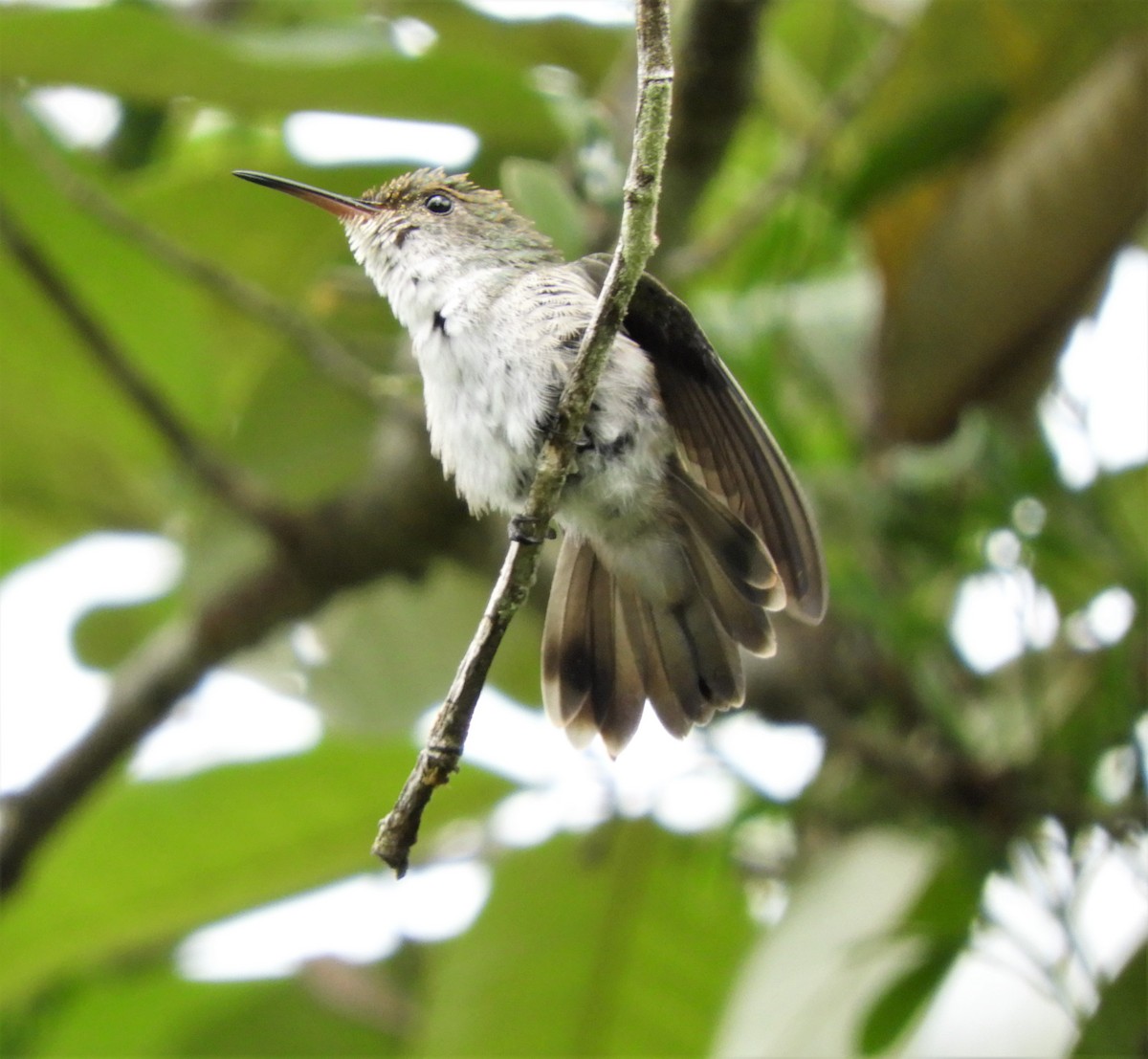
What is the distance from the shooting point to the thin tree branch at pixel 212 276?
296 cm

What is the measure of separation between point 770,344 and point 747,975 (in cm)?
128

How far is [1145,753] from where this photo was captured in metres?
2.84

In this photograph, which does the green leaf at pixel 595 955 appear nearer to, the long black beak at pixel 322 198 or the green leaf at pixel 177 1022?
the green leaf at pixel 177 1022

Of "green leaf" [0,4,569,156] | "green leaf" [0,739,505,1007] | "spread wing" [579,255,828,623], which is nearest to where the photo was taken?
"spread wing" [579,255,828,623]

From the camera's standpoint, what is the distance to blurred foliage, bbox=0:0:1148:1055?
126 inches

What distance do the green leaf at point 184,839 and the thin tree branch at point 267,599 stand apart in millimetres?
407

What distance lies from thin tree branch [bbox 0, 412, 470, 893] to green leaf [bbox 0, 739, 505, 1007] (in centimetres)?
41

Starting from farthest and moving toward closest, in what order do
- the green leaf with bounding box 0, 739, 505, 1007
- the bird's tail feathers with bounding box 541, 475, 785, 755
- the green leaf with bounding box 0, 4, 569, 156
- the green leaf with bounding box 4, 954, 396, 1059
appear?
the green leaf with bounding box 4, 954, 396, 1059 → the green leaf with bounding box 0, 739, 505, 1007 → the green leaf with bounding box 0, 4, 569, 156 → the bird's tail feathers with bounding box 541, 475, 785, 755

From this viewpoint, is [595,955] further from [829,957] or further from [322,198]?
[322,198]

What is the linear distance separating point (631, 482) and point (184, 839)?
1768 millimetres

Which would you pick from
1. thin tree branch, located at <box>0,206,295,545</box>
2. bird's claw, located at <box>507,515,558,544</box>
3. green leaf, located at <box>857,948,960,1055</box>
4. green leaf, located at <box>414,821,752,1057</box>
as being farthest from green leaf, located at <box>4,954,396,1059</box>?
bird's claw, located at <box>507,515,558,544</box>

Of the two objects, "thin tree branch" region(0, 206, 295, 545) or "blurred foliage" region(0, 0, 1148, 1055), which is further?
"blurred foliage" region(0, 0, 1148, 1055)

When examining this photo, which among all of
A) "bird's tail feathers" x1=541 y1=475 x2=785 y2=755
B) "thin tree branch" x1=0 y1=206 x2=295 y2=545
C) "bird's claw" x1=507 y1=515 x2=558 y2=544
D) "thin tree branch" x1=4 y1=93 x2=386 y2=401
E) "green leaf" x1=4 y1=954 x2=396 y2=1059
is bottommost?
"green leaf" x1=4 y1=954 x2=396 y2=1059

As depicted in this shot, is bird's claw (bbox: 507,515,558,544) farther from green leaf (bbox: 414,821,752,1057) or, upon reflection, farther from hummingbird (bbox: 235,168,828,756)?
green leaf (bbox: 414,821,752,1057)
